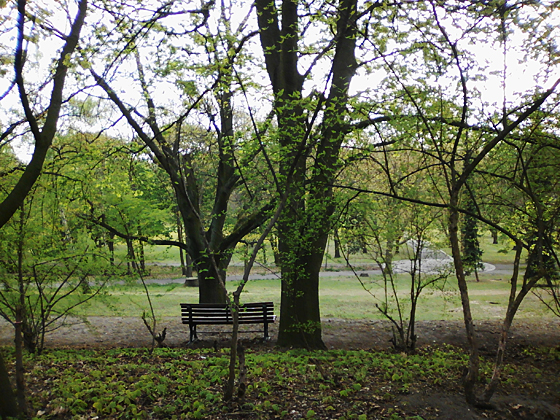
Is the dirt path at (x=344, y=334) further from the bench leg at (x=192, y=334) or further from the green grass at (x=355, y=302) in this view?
the green grass at (x=355, y=302)

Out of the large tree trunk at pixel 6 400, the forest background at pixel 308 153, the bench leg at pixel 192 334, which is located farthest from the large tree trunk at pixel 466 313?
the bench leg at pixel 192 334

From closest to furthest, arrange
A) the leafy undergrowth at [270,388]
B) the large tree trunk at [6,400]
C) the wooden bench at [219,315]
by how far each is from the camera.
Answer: the large tree trunk at [6,400] → the leafy undergrowth at [270,388] → the wooden bench at [219,315]

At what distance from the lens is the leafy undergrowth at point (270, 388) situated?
4.11 meters

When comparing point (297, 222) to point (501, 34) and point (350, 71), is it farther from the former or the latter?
point (501, 34)

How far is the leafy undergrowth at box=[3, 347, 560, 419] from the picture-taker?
4.11 meters

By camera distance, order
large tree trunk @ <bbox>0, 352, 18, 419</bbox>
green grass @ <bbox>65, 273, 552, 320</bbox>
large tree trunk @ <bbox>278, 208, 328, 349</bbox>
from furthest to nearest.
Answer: green grass @ <bbox>65, 273, 552, 320</bbox>, large tree trunk @ <bbox>278, 208, 328, 349</bbox>, large tree trunk @ <bbox>0, 352, 18, 419</bbox>

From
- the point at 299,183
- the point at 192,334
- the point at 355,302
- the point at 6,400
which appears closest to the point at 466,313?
the point at 299,183

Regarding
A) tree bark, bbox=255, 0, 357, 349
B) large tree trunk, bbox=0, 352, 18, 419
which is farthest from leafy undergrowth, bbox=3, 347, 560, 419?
tree bark, bbox=255, 0, 357, 349

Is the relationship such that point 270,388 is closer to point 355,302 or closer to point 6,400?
point 6,400

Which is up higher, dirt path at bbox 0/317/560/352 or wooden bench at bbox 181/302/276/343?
wooden bench at bbox 181/302/276/343

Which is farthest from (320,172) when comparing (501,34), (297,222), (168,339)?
(168,339)

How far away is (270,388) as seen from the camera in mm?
4766

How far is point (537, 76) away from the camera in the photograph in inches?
195

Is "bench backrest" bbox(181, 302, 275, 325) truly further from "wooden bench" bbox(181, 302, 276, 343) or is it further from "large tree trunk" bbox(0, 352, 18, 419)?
"large tree trunk" bbox(0, 352, 18, 419)
